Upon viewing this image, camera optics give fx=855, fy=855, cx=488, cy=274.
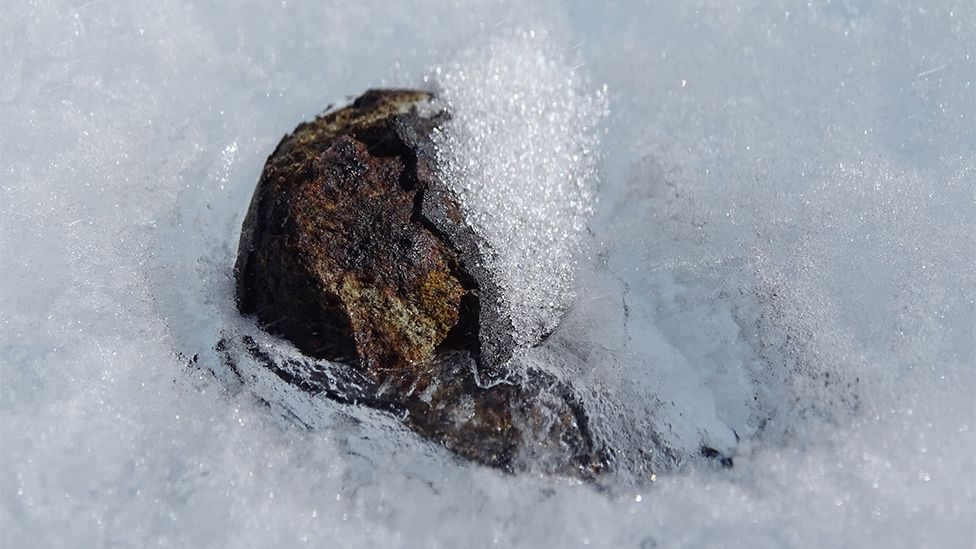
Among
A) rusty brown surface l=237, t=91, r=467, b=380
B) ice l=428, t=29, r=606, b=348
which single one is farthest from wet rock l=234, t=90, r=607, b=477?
ice l=428, t=29, r=606, b=348

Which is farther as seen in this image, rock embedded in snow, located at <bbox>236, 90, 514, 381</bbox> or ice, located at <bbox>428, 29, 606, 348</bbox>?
ice, located at <bbox>428, 29, 606, 348</bbox>

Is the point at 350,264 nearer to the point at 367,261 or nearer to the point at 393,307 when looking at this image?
the point at 367,261

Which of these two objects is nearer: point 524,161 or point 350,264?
point 350,264

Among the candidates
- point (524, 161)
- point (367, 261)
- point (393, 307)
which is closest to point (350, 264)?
point (367, 261)

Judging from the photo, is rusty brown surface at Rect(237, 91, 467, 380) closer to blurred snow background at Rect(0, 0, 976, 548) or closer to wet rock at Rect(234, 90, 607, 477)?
wet rock at Rect(234, 90, 607, 477)

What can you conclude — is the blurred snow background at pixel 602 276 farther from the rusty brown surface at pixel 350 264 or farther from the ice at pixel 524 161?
the rusty brown surface at pixel 350 264
